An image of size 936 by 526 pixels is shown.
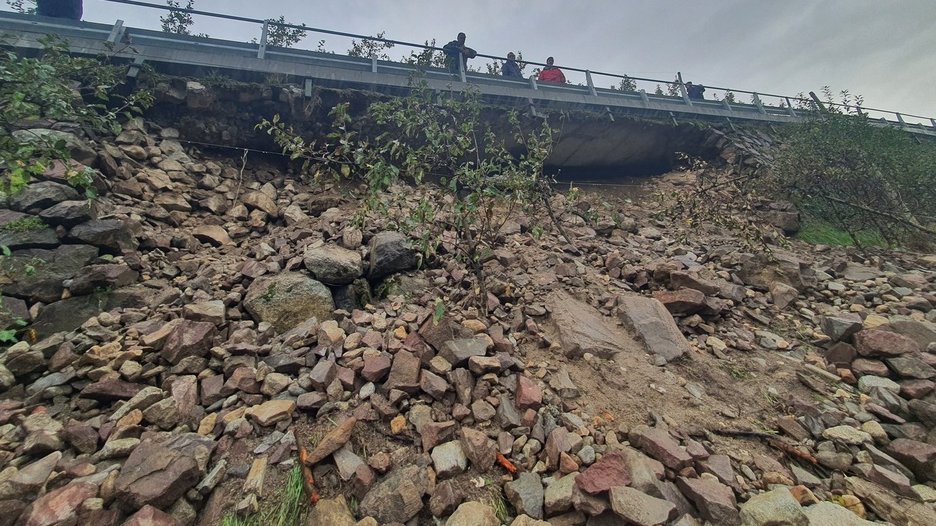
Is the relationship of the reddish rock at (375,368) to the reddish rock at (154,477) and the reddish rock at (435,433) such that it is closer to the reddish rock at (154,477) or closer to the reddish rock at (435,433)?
the reddish rock at (435,433)

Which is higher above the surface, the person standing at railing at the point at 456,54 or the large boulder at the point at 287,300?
the person standing at railing at the point at 456,54

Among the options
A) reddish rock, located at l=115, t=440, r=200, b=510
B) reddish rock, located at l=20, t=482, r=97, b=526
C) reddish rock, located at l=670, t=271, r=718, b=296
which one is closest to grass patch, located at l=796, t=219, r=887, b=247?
reddish rock, located at l=670, t=271, r=718, b=296

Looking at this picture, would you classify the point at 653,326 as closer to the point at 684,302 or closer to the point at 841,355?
the point at 684,302

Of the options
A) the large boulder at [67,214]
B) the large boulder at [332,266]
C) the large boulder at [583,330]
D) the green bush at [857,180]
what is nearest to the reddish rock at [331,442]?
the large boulder at [583,330]

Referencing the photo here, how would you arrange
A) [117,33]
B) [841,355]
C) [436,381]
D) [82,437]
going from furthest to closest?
[117,33]
[841,355]
[436,381]
[82,437]

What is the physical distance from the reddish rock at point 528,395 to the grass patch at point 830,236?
7.50 m

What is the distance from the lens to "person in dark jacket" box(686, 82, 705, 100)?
11.7 meters

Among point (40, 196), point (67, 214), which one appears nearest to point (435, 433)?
point (67, 214)

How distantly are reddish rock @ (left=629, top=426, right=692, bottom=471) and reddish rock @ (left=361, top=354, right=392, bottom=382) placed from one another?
192cm

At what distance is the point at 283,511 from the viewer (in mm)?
2100

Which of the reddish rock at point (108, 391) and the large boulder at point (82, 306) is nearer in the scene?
the reddish rock at point (108, 391)

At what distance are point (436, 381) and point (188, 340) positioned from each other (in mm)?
2229

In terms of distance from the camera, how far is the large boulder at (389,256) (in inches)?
173

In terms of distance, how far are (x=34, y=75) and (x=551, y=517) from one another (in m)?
7.26
